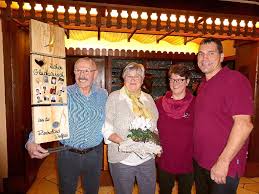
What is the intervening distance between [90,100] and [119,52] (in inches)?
104

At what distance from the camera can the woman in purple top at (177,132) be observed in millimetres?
2006

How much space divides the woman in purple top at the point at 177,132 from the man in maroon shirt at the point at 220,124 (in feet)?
0.62

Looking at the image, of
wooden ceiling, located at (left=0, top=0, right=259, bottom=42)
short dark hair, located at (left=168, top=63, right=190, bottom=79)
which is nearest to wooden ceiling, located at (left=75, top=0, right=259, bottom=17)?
wooden ceiling, located at (left=0, top=0, right=259, bottom=42)

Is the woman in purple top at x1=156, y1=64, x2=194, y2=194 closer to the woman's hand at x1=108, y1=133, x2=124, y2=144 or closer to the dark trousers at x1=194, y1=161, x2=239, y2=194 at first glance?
the dark trousers at x1=194, y1=161, x2=239, y2=194

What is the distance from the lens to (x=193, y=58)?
4.80 meters

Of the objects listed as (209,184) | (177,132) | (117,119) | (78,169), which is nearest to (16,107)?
(78,169)

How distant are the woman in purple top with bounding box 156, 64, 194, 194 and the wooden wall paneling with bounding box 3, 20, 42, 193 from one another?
191 centimetres

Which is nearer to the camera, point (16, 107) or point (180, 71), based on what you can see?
point (180, 71)

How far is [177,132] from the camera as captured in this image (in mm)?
2002

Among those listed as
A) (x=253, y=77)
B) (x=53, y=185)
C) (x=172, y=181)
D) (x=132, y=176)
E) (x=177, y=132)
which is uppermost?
(x=253, y=77)

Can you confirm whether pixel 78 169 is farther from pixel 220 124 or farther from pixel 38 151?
pixel 220 124

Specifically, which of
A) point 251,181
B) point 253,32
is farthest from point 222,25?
point 251,181

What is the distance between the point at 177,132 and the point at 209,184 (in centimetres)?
45

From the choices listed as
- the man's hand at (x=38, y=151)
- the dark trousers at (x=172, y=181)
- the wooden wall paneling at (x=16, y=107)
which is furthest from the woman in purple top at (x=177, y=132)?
the wooden wall paneling at (x=16, y=107)
